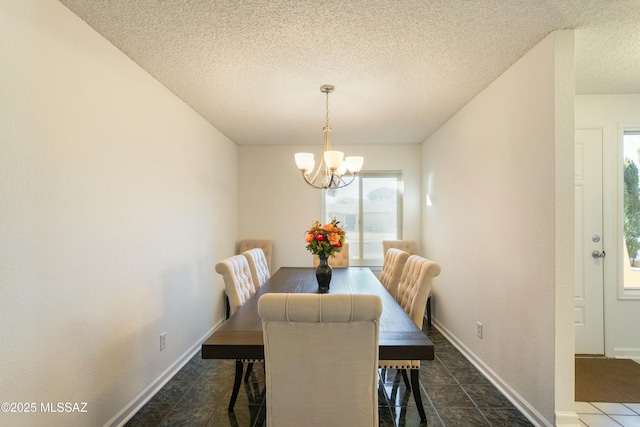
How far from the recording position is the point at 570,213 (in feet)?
5.69

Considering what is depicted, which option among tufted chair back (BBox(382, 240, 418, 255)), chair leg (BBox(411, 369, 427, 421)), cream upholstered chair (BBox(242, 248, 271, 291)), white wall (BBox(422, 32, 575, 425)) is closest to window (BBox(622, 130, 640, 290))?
white wall (BBox(422, 32, 575, 425))

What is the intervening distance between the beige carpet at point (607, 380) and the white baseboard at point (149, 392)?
3087 millimetres

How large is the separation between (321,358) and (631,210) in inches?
132

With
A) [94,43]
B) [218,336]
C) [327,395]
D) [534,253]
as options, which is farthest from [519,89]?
[94,43]

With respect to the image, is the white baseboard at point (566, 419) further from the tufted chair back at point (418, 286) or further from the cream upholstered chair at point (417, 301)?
the tufted chair back at point (418, 286)

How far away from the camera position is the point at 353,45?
1876mm

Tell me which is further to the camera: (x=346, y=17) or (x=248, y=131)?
(x=248, y=131)

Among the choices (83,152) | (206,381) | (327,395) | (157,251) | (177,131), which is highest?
(177,131)

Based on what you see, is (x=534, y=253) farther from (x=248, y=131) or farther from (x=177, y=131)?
(x=248, y=131)

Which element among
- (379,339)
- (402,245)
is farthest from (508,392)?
(402,245)

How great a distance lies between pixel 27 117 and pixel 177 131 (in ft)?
4.57

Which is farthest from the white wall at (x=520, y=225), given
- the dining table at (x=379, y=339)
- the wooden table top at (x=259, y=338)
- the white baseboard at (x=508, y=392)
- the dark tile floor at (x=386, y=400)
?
the wooden table top at (x=259, y=338)

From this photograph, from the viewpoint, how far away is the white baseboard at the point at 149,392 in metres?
1.87

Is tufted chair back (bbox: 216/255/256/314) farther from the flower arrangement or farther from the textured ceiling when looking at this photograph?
the textured ceiling
